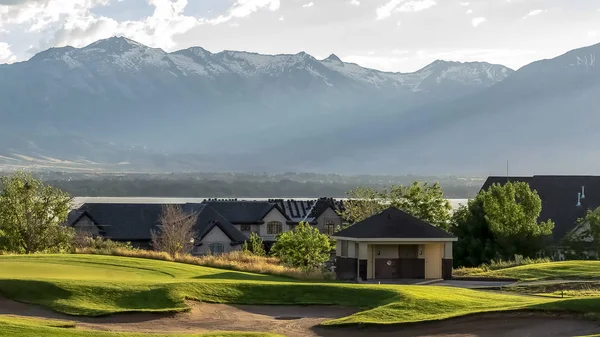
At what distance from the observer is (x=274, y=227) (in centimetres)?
9762

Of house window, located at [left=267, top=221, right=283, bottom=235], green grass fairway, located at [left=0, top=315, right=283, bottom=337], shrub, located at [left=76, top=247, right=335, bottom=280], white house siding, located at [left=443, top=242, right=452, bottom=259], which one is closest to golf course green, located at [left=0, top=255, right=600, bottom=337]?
green grass fairway, located at [left=0, top=315, right=283, bottom=337]

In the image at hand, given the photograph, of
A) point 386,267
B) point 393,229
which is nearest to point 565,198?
point 393,229

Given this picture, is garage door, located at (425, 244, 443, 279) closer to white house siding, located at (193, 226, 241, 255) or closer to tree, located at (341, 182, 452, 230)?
tree, located at (341, 182, 452, 230)

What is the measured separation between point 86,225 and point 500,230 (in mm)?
38785

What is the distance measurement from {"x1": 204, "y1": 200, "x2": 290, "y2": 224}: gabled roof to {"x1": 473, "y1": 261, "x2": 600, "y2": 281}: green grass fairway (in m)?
49.8

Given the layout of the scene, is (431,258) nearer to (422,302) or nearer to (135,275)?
(135,275)

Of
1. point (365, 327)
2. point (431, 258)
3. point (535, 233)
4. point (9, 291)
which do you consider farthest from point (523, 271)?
point (9, 291)

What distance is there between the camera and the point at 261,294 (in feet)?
102

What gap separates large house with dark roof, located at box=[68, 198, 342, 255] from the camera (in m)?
82.5

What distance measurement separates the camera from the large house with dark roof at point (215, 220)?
271ft

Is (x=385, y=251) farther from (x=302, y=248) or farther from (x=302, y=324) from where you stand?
(x=302, y=324)

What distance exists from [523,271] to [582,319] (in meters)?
21.4

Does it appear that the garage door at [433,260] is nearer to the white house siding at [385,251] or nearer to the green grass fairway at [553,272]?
the white house siding at [385,251]

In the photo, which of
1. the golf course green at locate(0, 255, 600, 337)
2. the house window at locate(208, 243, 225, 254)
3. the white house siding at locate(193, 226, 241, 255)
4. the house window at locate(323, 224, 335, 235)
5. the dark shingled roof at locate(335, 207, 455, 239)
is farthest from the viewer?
the house window at locate(323, 224, 335, 235)
